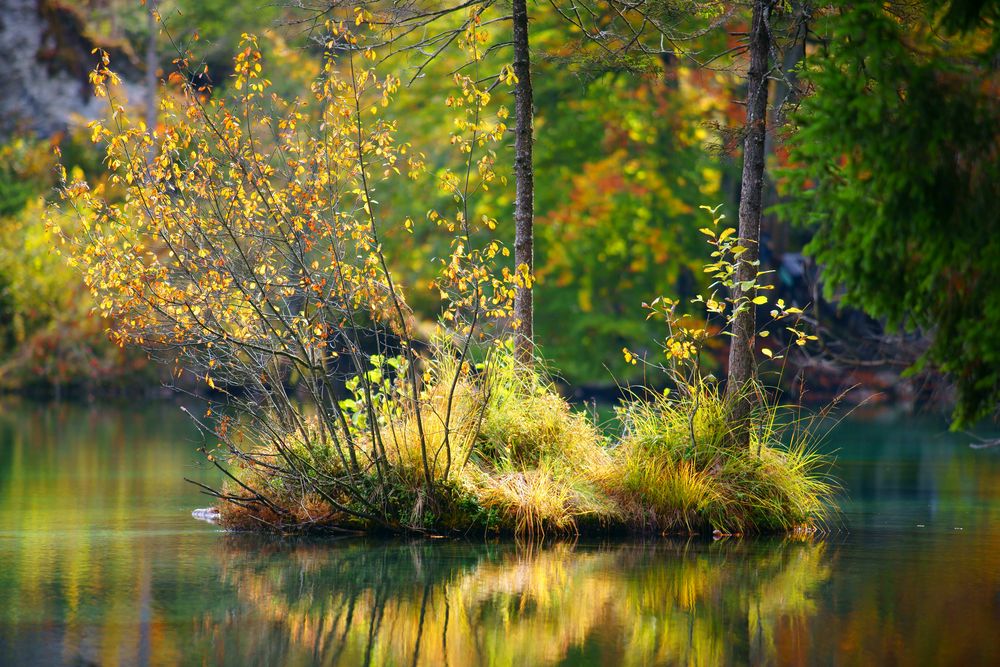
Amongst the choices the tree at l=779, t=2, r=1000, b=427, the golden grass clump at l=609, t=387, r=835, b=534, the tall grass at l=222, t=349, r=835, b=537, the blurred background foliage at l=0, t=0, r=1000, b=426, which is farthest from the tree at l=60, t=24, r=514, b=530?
the tree at l=779, t=2, r=1000, b=427

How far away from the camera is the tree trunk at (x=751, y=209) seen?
12.1m

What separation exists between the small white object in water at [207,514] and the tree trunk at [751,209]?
5.01 metres

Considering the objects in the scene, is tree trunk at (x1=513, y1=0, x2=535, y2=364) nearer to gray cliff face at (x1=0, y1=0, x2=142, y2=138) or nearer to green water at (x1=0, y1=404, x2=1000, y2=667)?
green water at (x1=0, y1=404, x2=1000, y2=667)

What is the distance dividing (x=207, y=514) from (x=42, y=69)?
105 ft

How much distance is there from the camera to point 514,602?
8594 mm

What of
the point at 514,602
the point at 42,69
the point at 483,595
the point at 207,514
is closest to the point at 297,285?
the point at 207,514

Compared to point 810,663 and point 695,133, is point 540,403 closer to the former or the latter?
point 810,663

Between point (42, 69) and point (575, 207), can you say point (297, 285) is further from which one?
point (42, 69)

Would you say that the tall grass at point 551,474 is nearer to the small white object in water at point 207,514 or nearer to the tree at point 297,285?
the tree at point 297,285

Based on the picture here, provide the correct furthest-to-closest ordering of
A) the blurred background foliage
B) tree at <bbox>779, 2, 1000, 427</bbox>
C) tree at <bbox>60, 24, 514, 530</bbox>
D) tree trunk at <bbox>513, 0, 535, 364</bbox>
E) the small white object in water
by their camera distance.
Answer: the blurred background foliage → tree trunk at <bbox>513, 0, 535, 364</bbox> → the small white object in water → tree at <bbox>60, 24, 514, 530</bbox> → tree at <bbox>779, 2, 1000, 427</bbox>

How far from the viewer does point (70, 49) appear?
135ft

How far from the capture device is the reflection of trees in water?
7293mm

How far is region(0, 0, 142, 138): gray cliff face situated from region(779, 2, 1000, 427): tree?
36521 millimetres

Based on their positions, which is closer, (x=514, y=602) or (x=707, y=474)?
(x=514, y=602)
